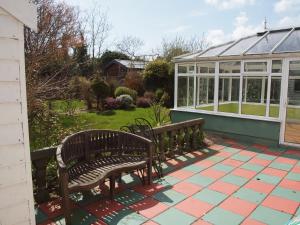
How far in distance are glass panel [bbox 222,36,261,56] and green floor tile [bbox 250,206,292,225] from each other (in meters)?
5.16

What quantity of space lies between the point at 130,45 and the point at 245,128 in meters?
24.2

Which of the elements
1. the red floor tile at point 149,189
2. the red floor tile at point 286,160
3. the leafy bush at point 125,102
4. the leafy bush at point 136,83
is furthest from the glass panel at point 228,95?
the leafy bush at point 136,83

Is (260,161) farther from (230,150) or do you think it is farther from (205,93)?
(205,93)

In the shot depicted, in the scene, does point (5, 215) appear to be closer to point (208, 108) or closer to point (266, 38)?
point (208, 108)

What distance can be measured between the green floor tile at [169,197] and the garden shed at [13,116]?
2.08 metres

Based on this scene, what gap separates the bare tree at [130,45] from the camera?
29.0m

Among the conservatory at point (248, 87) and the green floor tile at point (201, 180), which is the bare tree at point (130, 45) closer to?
the conservatory at point (248, 87)

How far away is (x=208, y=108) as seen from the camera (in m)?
8.79

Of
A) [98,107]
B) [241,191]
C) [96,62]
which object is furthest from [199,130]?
[96,62]

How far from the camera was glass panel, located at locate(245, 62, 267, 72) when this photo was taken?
7222mm

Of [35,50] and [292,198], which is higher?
[35,50]

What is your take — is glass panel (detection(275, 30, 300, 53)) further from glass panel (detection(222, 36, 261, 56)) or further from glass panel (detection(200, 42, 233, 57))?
glass panel (detection(200, 42, 233, 57))

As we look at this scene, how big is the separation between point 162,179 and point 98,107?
10.7 m

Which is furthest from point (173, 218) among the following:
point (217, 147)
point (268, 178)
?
point (217, 147)
